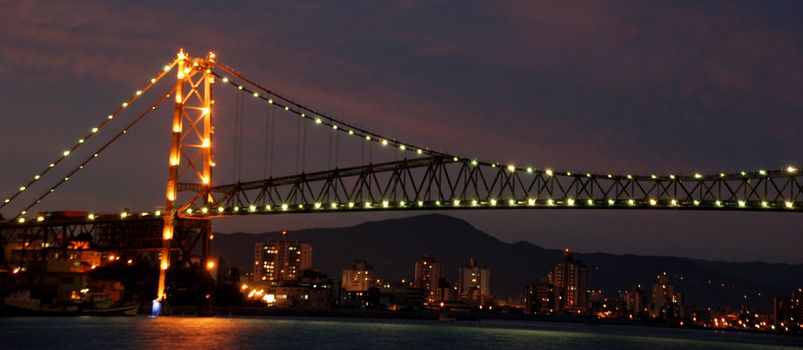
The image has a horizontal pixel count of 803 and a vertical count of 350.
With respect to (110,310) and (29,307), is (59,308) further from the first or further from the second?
(110,310)

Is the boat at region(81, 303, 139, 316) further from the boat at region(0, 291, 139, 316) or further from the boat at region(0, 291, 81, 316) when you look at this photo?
the boat at region(0, 291, 81, 316)

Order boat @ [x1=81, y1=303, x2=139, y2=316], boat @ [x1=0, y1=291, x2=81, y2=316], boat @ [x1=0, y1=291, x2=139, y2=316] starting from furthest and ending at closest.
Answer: boat @ [x1=81, y1=303, x2=139, y2=316] < boat @ [x1=0, y1=291, x2=139, y2=316] < boat @ [x1=0, y1=291, x2=81, y2=316]

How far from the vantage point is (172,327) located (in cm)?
8331

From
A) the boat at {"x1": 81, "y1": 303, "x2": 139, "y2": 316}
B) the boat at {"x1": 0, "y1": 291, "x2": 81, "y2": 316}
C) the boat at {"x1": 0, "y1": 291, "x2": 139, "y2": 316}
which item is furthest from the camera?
the boat at {"x1": 81, "y1": 303, "x2": 139, "y2": 316}

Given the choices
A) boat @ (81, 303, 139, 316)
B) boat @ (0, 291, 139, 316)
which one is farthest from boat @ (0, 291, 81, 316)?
boat @ (81, 303, 139, 316)

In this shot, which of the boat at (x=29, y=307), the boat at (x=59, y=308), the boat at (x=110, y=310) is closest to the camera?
the boat at (x=29, y=307)

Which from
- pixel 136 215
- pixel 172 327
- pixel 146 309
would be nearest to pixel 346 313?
pixel 146 309

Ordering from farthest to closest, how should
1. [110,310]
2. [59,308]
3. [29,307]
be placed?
[110,310] < [59,308] < [29,307]

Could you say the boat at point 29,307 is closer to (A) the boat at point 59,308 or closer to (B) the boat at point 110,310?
(A) the boat at point 59,308

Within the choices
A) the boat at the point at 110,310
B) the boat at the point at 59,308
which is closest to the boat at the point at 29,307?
the boat at the point at 59,308

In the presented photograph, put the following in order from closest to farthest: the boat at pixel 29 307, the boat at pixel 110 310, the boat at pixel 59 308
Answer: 1. the boat at pixel 29 307
2. the boat at pixel 59 308
3. the boat at pixel 110 310

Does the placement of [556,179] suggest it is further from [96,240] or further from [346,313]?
[346,313]

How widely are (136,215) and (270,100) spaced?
17868mm

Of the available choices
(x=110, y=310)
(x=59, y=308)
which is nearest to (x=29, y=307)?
(x=59, y=308)
